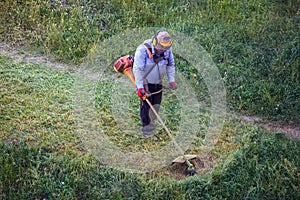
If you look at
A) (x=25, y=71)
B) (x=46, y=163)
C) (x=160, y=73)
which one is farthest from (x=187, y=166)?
(x=25, y=71)

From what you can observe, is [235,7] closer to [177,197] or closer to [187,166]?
[187,166]

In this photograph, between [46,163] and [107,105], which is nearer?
[46,163]

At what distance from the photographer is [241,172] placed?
21.1 feet

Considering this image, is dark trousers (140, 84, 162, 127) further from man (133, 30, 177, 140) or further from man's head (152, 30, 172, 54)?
man's head (152, 30, 172, 54)

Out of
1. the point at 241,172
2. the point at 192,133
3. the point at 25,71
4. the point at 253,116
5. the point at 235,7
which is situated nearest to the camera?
the point at 241,172

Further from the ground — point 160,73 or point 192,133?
point 160,73

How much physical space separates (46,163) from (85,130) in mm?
1059

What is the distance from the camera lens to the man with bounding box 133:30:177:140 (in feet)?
20.6

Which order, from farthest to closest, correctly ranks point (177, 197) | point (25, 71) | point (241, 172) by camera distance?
point (25, 71) < point (241, 172) < point (177, 197)

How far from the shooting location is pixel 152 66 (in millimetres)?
6496

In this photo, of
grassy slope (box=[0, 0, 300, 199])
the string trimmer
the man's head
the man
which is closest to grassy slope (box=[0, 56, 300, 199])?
grassy slope (box=[0, 0, 300, 199])

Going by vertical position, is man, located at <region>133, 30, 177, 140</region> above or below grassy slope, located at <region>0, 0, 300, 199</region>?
above

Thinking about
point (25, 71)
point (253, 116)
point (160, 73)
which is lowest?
point (253, 116)

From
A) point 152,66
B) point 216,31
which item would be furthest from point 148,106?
point 216,31
